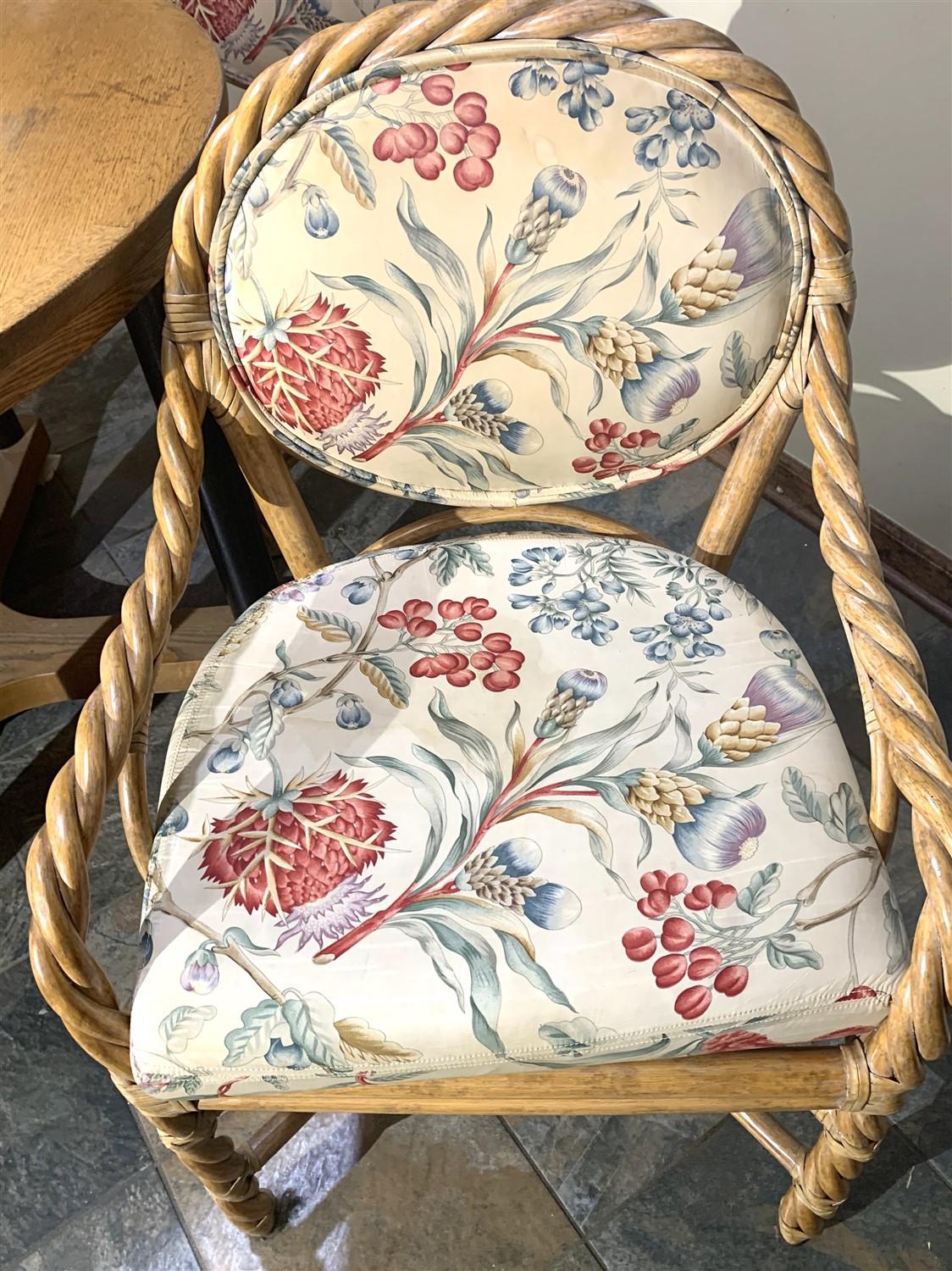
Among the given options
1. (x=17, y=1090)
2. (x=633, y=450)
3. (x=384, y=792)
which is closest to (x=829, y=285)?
(x=633, y=450)

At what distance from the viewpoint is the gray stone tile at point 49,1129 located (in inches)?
36.9

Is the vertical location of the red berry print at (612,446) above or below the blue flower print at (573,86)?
below

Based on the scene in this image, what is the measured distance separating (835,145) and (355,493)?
29.7 inches

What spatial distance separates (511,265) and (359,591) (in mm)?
264

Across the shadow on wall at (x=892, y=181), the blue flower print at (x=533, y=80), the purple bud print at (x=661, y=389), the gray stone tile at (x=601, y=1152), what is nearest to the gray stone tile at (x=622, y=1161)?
the gray stone tile at (x=601, y=1152)

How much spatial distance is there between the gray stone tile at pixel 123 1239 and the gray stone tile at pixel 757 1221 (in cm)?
38

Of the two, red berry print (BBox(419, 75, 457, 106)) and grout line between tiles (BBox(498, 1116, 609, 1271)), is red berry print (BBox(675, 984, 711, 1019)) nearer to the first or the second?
grout line between tiles (BBox(498, 1116, 609, 1271))

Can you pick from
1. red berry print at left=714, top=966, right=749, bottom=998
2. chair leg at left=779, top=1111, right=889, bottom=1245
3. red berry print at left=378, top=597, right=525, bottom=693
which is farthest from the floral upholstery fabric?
chair leg at left=779, top=1111, right=889, bottom=1245

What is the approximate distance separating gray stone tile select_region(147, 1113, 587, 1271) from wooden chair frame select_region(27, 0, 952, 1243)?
0.77ft

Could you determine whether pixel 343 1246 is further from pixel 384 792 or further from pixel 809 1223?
pixel 384 792

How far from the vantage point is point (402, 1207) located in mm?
917

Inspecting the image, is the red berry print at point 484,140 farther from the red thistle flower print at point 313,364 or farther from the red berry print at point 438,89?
the red thistle flower print at point 313,364

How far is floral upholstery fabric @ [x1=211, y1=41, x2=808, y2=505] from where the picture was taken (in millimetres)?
620

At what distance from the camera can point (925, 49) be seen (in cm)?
95
